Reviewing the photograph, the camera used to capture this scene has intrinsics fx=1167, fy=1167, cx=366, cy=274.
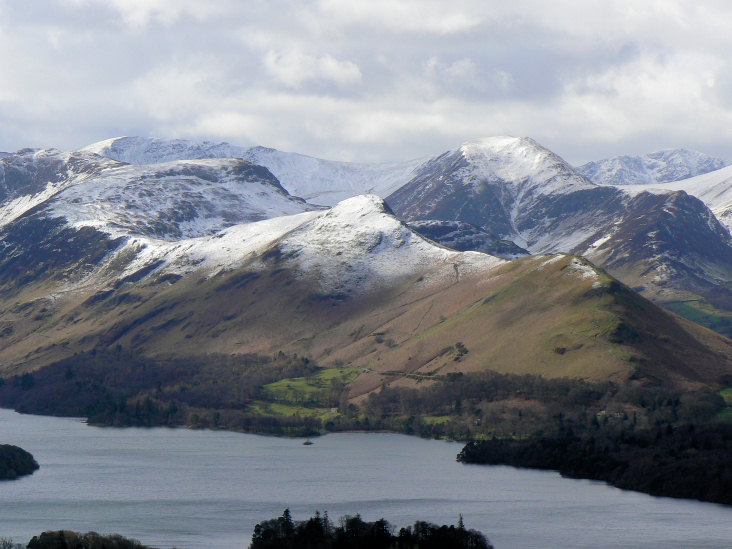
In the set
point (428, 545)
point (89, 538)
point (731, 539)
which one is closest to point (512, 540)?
point (428, 545)

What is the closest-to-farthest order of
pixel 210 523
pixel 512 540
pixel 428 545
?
pixel 428 545, pixel 512 540, pixel 210 523

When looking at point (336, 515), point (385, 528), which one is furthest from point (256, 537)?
point (336, 515)

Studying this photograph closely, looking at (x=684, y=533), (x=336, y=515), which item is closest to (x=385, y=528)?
(x=336, y=515)

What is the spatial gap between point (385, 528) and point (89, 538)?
37.9m

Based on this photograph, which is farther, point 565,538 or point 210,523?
point 210,523

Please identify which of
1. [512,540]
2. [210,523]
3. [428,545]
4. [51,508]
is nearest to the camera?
[428,545]

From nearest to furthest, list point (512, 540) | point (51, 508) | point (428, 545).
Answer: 1. point (428, 545)
2. point (512, 540)
3. point (51, 508)

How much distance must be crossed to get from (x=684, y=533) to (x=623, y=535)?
360 inches

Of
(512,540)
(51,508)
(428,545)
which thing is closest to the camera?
(428,545)

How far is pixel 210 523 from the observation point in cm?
17962

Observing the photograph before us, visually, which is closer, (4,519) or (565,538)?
(565,538)

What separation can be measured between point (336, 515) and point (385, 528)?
3055cm

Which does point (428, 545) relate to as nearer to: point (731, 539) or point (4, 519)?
point (731, 539)

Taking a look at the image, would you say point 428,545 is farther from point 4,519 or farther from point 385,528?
point 4,519
